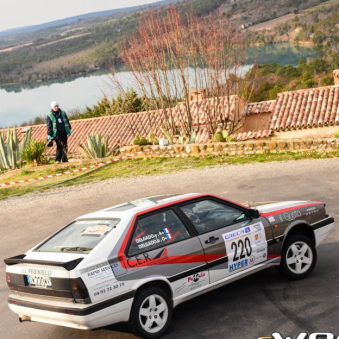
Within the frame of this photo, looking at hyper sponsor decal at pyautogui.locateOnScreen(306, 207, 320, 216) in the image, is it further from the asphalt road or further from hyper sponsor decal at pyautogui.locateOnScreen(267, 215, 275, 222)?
the asphalt road

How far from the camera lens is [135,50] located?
23.7 meters

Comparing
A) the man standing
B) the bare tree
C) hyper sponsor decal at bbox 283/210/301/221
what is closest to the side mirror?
hyper sponsor decal at bbox 283/210/301/221

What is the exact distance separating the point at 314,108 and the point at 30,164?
A: 16.0m

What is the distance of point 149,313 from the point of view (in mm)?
6309

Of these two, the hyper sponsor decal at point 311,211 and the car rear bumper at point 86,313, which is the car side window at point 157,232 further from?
the hyper sponsor decal at point 311,211

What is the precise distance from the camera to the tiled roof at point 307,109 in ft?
99.6

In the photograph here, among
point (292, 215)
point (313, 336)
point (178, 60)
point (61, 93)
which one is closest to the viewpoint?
point (313, 336)

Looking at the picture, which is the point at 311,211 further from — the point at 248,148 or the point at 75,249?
the point at 248,148

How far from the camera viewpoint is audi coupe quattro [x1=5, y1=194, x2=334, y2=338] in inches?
237

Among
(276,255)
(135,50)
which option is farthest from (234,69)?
(276,255)

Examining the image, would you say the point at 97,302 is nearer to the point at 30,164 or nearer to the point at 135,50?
the point at 30,164

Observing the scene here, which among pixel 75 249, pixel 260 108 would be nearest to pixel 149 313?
pixel 75 249

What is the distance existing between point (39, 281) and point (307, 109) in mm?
26910

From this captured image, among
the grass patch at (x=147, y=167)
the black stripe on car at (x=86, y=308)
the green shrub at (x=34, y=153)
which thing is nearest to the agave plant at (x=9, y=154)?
the green shrub at (x=34, y=153)
